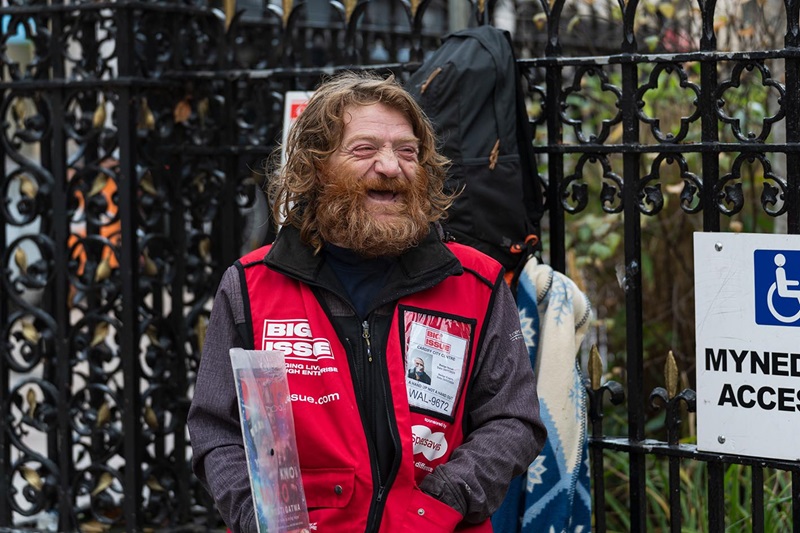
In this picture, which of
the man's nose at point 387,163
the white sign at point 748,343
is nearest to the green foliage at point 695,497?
the white sign at point 748,343

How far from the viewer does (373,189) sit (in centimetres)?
303

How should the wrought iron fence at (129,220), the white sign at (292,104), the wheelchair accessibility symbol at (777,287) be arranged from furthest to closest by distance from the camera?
the wrought iron fence at (129,220) → the white sign at (292,104) → the wheelchair accessibility symbol at (777,287)

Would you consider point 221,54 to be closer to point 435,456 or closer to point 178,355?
point 178,355

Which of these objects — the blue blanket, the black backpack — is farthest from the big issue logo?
the blue blanket

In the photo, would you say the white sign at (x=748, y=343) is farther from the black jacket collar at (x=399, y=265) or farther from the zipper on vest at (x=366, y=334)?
the zipper on vest at (x=366, y=334)

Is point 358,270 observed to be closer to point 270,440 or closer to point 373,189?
point 373,189

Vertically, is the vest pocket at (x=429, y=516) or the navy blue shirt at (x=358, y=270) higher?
the navy blue shirt at (x=358, y=270)

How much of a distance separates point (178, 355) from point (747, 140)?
262 cm

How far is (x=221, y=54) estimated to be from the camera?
5.01 meters

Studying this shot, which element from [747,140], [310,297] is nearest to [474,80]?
[747,140]

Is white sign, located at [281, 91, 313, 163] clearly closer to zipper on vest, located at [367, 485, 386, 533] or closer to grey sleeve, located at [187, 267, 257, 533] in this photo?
grey sleeve, located at [187, 267, 257, 533]

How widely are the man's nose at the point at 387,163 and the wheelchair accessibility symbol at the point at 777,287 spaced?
1.23 meters

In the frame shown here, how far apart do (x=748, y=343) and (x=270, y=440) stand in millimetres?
1597

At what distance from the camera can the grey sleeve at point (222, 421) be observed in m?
2.90
